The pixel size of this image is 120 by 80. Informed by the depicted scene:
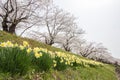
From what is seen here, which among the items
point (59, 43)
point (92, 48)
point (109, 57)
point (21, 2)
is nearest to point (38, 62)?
point (21, 2)

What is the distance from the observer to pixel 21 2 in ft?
93.4

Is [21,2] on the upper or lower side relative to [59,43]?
upper

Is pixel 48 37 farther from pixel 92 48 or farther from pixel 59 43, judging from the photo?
pixel 92 48

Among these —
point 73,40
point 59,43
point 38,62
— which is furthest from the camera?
point 73,40

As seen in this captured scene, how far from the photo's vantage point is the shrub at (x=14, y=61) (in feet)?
13.4

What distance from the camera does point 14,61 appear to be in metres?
4.18

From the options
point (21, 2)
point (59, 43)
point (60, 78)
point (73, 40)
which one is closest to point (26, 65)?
point (60, 78)

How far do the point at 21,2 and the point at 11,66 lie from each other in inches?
985

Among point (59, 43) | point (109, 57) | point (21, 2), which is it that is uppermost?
point (21, 2)

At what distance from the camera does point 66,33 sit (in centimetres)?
4925

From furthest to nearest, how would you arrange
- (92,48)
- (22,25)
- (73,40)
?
1. (92,48)
2. (73,40)
3. (22,25)

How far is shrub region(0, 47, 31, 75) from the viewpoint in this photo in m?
4.09

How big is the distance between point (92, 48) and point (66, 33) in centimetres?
1477

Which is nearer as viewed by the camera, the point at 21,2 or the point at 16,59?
the point at 16,59
